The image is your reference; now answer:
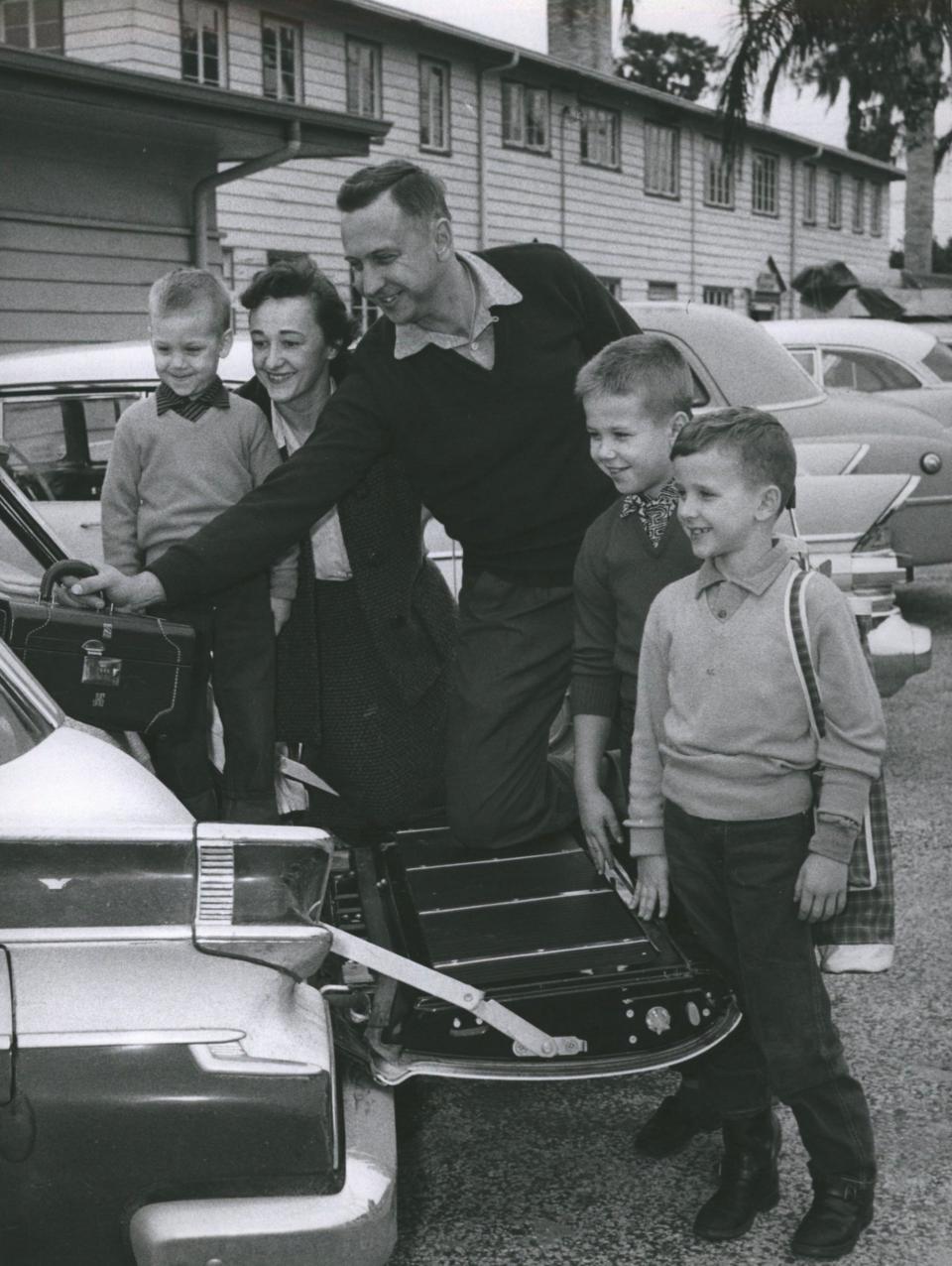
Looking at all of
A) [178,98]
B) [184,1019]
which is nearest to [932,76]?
[178,98]

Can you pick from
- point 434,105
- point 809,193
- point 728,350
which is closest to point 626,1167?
point 728,350

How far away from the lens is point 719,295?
2727 centimetres

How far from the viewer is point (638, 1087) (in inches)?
140

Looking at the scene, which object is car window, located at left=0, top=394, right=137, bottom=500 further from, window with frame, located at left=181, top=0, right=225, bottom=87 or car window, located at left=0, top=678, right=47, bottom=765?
window with frame, located at left=181, top=0, right=225, bottom=87

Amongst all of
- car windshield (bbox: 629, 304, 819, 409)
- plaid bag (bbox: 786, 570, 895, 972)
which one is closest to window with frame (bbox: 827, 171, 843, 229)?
car windshield (bbox: 629, 304, 819, 409)

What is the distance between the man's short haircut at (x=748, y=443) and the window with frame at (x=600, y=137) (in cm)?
2111

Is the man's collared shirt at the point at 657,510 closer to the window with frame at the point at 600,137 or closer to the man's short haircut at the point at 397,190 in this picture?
the man's short haircut at the point at 397,190

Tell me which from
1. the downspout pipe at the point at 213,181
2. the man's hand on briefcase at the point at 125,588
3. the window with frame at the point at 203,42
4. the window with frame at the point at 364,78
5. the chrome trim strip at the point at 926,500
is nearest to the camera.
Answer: the man's hand on briefcase at the point at 125,588

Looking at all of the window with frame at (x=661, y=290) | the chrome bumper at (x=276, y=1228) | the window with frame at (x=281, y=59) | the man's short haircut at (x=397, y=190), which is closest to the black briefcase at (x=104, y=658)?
the man's short haircut at (x=397, y=190)

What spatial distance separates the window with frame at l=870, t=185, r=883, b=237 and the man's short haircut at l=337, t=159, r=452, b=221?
33470 millimetres

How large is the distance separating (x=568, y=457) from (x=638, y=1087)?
58.7 inches

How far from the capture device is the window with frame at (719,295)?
26750mm

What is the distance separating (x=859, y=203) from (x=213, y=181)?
25.7 m

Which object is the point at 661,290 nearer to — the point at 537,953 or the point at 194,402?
the point at 194,402
